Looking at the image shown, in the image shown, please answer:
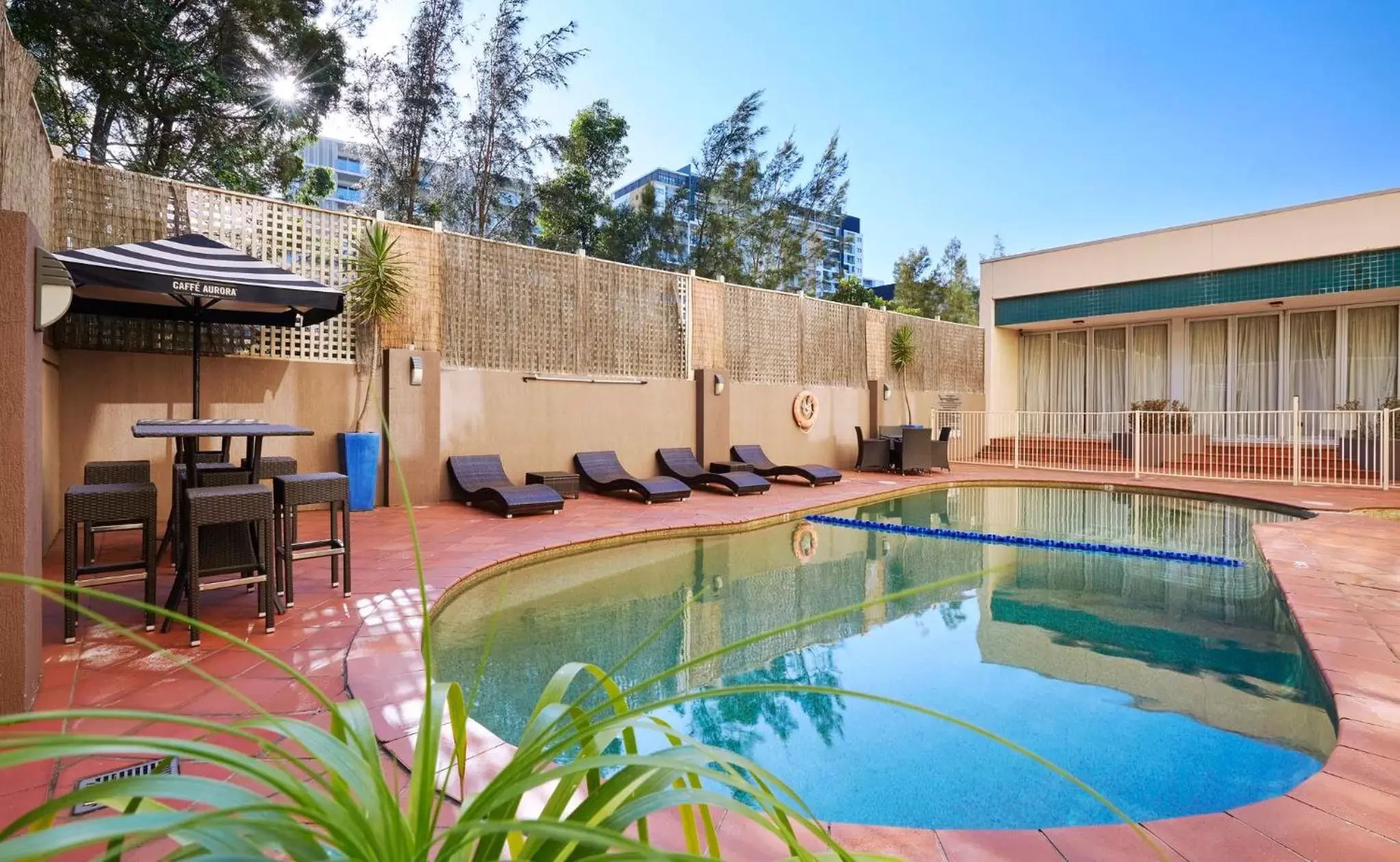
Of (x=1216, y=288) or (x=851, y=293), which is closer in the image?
(x=1216, y=288)

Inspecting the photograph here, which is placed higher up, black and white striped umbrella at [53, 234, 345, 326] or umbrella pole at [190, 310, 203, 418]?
black and white striped umbrella at [53, 234, 345, 326]

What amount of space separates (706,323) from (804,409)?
2662 millimetres

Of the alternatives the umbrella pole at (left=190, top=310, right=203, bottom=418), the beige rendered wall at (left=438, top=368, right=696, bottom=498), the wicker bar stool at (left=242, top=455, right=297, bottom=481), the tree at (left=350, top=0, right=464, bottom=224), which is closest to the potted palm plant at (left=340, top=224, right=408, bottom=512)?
the beige rendered wall at (left=438, top=368, right=696, bottom=498)

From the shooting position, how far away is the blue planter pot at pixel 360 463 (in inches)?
287

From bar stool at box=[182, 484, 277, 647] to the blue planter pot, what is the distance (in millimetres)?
3477

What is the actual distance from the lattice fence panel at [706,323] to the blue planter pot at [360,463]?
5.03 m

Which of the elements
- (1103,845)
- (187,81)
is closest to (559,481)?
(1103,845)

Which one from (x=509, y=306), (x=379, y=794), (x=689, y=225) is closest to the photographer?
(x=379, y=794)

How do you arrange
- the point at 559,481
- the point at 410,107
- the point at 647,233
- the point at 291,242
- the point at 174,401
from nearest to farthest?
1. the point at 174,401
2. the point at 291,242
3. the point at 559,481
4. the point at 410,107
5. the point at 647,233

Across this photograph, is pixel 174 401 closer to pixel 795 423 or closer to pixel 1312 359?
pixel 795 423

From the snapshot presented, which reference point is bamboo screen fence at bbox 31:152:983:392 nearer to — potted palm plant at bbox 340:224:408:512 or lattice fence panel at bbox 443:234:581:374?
lattice fence panel at bbox 443:234:581:374

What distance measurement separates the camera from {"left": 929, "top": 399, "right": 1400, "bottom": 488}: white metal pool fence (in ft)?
34.7

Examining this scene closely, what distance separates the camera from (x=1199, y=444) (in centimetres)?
1329

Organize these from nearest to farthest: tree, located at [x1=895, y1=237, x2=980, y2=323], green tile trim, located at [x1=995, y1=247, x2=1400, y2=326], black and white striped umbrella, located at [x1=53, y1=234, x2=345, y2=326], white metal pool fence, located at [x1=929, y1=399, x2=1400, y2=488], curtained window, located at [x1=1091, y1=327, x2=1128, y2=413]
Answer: black and white striped umbrella, located at [x1=53, y1=234, x2=345, y2=326], white metal pool fence, located at [x1=929, y1=399, x2=1400, y2=488], green tile trim, located at [x1=995, y1=247, x2=1400, y2=326], curtained window, located at [x1=1091, y1=327, x2=1128, y2=413], tree, located at [x1=895, y1=237, x2=980, y2=323]
